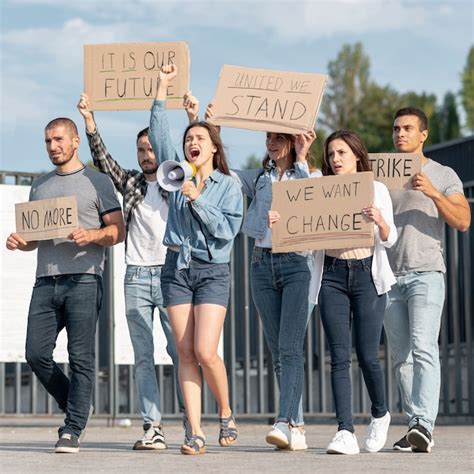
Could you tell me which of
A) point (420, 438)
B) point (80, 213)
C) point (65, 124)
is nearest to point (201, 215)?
point (80, 213)

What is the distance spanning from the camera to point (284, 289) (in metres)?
7.65

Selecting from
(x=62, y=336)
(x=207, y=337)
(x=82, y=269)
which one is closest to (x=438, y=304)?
(x=207, y=337)

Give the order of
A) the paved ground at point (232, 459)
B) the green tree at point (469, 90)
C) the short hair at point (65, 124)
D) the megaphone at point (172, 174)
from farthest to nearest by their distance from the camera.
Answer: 1. the green tree at point (469, 90)
2. the short hair at point (65, 124)
3. the megaphone at point (172, 174)
4. the paved ground at point (232, 459)

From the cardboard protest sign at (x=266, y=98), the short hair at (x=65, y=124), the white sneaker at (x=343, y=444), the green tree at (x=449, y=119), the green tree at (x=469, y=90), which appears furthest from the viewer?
the green tree at (x=449, y=119)

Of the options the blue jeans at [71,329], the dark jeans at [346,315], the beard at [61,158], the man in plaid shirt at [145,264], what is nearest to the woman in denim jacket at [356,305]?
the dark jeans at [346,315]

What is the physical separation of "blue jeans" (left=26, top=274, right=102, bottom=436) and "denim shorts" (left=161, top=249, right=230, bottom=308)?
629mm

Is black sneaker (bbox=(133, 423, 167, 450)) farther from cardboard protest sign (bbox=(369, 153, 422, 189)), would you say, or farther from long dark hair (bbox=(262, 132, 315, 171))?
cardboard protest sign (bbox=(369, 153, 422, 189))

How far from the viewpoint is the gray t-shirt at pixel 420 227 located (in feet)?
26.1

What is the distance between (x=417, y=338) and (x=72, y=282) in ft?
6.89

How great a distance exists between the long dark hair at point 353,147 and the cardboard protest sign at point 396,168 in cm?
20

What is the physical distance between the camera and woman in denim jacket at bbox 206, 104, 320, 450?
25.0 feet

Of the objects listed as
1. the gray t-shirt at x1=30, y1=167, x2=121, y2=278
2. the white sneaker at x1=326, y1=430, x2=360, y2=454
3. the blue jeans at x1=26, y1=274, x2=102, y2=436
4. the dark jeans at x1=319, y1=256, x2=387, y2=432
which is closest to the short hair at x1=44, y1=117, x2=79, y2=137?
the gray t-shirt at x1=30, y1=167, x2=121, y2=278

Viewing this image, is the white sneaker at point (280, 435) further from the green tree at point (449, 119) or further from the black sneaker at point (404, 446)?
the green tree at point (449, 119)

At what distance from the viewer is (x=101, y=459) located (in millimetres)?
7305
